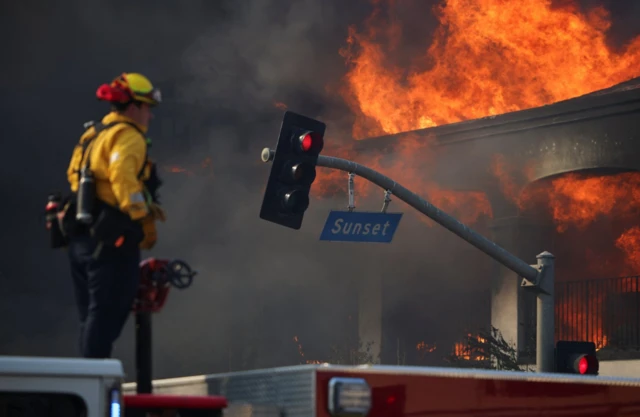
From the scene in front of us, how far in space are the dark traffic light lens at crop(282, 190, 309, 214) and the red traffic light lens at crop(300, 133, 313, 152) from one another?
47 cm

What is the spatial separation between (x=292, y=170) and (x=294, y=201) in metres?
0.34

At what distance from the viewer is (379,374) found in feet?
16.5

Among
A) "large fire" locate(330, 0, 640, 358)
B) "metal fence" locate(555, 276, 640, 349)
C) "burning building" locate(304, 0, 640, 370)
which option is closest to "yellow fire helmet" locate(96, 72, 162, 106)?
"metal fence" locate(555, 276, 640, 349)

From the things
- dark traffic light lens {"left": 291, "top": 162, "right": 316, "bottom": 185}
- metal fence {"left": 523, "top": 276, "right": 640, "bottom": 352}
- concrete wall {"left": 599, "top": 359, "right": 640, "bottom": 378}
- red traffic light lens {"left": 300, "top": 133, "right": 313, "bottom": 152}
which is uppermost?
red traffic light lens {"left": 300, "top": 133, "right": 313, "bottom": 152}

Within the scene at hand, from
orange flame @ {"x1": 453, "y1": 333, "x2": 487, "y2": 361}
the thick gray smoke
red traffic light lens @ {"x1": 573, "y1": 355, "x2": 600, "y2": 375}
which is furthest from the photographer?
the thick gray smoke

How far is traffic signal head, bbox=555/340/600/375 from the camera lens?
13141 millimetres

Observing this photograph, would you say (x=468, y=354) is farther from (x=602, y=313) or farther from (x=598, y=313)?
(x=602, y=313)

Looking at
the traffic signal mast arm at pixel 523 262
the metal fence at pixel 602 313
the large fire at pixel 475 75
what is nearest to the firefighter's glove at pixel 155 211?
the traffic signal mast arm at pixel 523 262

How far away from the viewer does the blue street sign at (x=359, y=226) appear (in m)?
13.5

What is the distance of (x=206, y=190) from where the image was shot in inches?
1094

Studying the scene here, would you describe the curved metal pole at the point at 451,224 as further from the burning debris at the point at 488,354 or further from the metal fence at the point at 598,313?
the metal fence at the point at 598,313

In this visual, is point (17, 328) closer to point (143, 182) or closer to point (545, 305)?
point (545, 305)

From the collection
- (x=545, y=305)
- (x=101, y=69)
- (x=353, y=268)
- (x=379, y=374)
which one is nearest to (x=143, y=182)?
(x=379, y=374)

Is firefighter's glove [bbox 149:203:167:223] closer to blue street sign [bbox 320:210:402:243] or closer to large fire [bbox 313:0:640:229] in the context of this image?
blue street sign [bbox 320:210:402:243]
